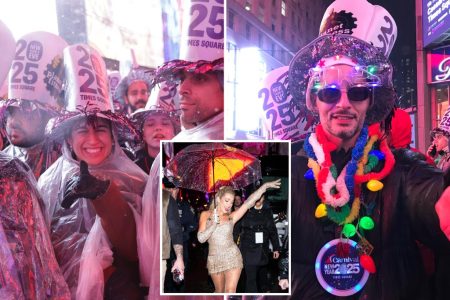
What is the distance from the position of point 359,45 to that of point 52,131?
167 centimetres

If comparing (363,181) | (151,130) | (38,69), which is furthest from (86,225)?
(363,181)

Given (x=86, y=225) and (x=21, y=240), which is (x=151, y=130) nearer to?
(x=86, y=225)

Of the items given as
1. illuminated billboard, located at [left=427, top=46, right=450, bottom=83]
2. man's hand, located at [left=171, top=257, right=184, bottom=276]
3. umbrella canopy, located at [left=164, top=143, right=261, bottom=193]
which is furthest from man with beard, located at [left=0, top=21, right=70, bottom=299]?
illuminated billboard, located at [left=427, top=46, right=450, bottom=83]

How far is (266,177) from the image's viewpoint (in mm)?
2943

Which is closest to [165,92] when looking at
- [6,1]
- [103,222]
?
[103,222]

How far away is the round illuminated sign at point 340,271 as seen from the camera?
2830 millimetres

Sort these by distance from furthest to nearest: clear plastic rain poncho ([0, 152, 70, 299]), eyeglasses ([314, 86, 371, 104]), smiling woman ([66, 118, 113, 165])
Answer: smiling woman ([66, 118, 113, 165])
clear plastic rain poncho ([0, 152, 70, 299])
eyeglasses ([314, 86, 371, 104])

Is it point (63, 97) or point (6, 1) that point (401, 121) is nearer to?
point (63, 97)

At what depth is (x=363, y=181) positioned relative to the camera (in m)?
2.77

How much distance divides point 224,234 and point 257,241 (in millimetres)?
175

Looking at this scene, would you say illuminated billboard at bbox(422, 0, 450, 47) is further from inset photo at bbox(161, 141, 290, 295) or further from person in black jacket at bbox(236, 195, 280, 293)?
person in black jacket at bbox(236, 195, 280, 293)

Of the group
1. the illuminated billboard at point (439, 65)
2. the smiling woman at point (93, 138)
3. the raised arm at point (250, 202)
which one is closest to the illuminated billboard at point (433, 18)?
the illuminated billboard at point (439, 65)

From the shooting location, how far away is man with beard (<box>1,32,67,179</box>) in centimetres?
308

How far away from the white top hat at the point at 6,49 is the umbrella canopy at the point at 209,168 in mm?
1017
